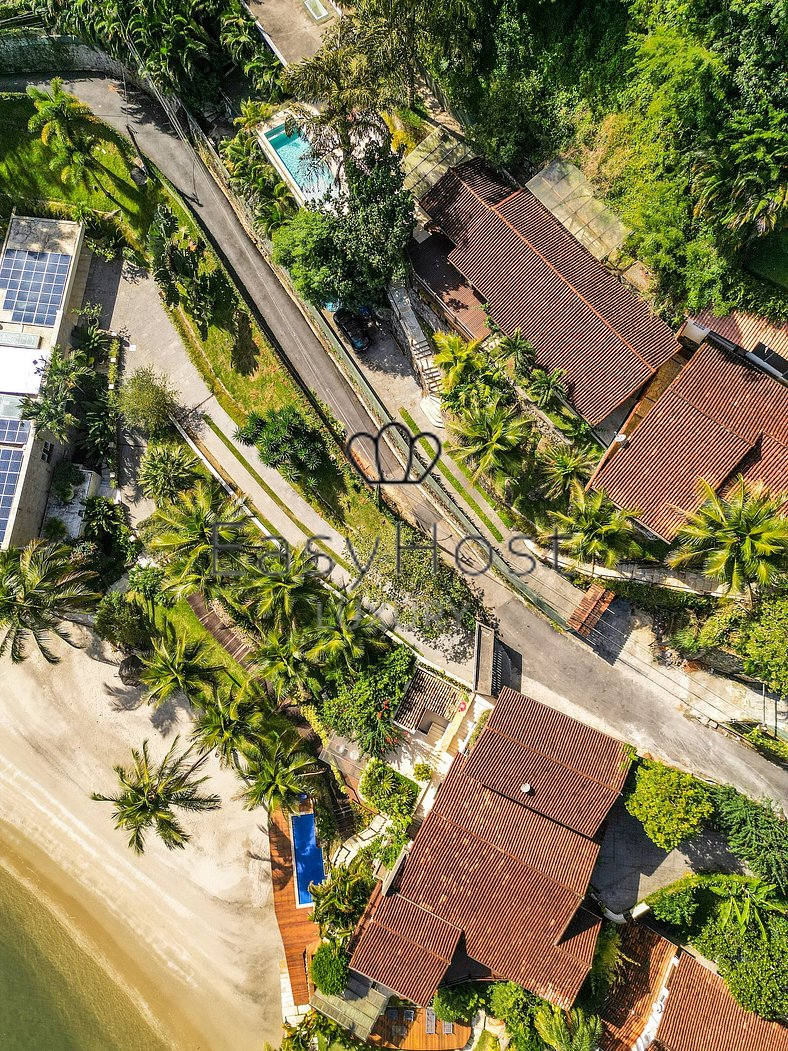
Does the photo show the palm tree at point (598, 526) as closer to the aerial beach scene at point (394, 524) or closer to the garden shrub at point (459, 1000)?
the aerial beach scene at point (394, 524)

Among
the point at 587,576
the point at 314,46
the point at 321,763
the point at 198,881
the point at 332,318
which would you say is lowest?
the point at 198,881

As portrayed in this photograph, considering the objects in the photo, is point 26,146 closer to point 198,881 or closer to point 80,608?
point 80,608

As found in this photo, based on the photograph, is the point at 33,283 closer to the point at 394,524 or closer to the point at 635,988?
the point at 394,524

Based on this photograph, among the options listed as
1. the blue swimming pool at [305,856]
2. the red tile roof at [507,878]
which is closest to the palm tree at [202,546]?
the blue swimming pool at [305,856]

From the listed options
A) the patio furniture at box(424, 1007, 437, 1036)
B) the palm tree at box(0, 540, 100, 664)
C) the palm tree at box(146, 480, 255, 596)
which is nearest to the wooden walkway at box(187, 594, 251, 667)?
the palm tree at box(146, 480, 255, 596)

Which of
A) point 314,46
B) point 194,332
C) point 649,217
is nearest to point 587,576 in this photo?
point 649,217

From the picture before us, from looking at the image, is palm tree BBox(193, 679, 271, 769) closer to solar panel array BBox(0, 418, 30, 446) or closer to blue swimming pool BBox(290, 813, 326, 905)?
blue swimming pool BBox(290, 813, 326, 905)
